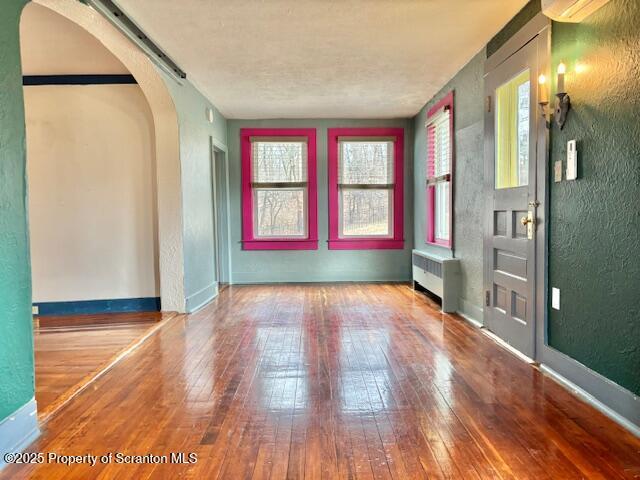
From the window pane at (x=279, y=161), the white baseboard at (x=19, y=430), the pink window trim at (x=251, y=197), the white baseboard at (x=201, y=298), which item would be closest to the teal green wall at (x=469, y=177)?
the pink window trim at (x=251, y=197)

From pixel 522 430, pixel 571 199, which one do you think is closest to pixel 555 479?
pixel 522 430

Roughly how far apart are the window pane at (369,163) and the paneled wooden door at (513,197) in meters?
3.31

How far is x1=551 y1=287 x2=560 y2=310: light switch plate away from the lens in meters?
3.01

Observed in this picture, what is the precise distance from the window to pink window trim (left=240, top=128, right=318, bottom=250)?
1.94 m

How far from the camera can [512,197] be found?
142 inches

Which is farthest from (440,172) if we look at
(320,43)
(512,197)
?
(320,43)

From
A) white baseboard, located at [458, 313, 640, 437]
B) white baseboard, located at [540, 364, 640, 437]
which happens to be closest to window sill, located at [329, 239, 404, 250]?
white baseboard, located at [458, 313, 640, 437]

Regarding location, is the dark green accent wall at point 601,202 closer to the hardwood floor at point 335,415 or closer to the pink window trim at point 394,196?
the hardwood floor at point 335,415

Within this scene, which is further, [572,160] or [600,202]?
[572,160]

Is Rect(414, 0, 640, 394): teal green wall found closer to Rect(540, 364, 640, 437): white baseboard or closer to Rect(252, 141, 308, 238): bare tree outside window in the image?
Rect(540, 364, 640, 437): white baseboard

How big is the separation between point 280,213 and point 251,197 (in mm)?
545

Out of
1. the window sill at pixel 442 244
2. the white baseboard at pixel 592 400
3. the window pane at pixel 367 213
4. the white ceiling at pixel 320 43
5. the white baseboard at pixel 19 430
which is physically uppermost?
the white ceiling at pixel 320 43

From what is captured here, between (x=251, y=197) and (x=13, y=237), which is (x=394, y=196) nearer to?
(x=251, y=197)

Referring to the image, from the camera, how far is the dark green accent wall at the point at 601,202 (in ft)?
7.50
